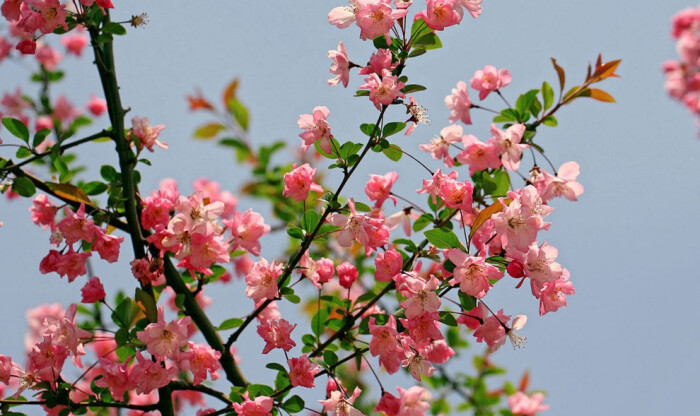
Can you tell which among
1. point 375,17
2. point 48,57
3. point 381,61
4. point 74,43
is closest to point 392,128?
point 381,61

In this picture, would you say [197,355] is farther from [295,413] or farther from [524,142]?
[524,142]

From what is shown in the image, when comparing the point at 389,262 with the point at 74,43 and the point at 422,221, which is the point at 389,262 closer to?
the point at 422,221

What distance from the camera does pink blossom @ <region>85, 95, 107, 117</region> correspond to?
4.36 m

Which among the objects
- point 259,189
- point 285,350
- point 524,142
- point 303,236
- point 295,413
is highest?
point 259,189

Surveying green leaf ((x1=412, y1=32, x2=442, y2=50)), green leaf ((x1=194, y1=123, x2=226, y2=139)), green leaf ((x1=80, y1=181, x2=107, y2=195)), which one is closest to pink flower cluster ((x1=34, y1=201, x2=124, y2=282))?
green leaf ((x1=80, y1=181, x2=107, y2=195))

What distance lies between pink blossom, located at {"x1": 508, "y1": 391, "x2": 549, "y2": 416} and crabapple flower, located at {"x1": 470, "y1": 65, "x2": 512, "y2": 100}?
1641mm

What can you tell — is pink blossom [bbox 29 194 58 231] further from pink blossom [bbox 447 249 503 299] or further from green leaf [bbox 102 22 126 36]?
pink blossom [bbox 447 249 503 299]

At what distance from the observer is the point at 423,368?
1.92 metres

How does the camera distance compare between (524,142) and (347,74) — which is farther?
(524,142)

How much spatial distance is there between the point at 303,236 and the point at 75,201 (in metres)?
0.81

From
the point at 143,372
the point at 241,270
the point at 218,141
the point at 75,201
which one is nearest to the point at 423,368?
the point at 143,372

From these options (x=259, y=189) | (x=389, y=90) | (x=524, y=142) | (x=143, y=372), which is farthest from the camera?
(x=259, y=189)

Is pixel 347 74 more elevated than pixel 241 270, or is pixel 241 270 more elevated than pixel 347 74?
pixel 241 270

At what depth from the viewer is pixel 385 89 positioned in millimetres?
1663
